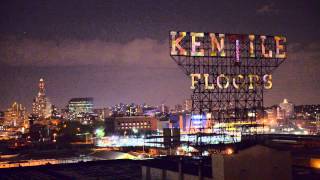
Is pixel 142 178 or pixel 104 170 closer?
pixel 142 178

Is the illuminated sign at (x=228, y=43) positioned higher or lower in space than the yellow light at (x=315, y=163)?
higher

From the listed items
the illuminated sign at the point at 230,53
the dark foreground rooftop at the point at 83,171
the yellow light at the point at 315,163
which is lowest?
the dark foreground rooftop at the point at 83,171

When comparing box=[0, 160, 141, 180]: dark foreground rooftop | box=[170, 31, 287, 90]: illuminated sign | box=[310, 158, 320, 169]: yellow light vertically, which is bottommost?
box=[0, 160, 141, 180]: dark foreground rooftop

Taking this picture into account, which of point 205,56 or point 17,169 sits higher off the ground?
point 205,56

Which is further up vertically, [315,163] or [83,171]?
[315,163]

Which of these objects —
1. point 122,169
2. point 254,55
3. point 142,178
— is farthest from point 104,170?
point 254,55

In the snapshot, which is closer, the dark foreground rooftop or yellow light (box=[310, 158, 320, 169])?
the dark foreground rooftop

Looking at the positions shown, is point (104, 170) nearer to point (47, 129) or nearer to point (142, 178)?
point (142, 178)

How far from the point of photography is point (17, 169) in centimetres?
4872

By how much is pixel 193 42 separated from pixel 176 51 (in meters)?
3.00

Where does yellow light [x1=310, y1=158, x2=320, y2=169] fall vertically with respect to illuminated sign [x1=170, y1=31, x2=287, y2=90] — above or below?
below

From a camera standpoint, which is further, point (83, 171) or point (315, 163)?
point (315, 163)

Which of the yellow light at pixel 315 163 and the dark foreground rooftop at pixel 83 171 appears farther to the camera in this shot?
the yellow light at pixel 315 163

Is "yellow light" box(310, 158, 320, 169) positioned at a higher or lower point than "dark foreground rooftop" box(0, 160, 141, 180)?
higher
